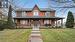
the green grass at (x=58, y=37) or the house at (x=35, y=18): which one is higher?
the house at (x=35, y=18)

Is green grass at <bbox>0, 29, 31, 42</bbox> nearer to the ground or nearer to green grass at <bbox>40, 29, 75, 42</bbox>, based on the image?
the ground

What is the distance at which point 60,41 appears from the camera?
1758 cm

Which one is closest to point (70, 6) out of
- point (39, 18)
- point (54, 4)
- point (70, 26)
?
point (54, 4)

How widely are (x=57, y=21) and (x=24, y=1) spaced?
4630 centimetres

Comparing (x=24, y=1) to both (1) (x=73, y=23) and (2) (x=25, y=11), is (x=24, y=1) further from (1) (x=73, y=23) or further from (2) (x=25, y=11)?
(2) (x=25, y=11)

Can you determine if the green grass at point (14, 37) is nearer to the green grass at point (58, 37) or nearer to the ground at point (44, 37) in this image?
the ground at point (44, 37)

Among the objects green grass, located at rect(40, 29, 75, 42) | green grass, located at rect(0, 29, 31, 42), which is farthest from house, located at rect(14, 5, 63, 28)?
green grass, located at rect(40, 29, 75, 42)

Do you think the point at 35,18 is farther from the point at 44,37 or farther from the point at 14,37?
the point at 44,37

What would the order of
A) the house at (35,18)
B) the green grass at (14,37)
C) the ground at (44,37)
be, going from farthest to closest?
the house at (35,18)
the ground at (44,37)
the green grass at (14,37)

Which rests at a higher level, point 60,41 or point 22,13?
point 22,13

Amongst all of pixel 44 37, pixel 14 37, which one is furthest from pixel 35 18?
pixel 44 37

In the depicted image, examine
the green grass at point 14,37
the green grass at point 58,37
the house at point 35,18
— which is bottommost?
the green grass at point 58,37

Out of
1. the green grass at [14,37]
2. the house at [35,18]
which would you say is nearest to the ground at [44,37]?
the green grass at [14,37]

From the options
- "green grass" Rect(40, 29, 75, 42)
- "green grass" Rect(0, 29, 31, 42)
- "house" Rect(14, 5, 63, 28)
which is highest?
"house" Rect(14, 5, 63, 28)
